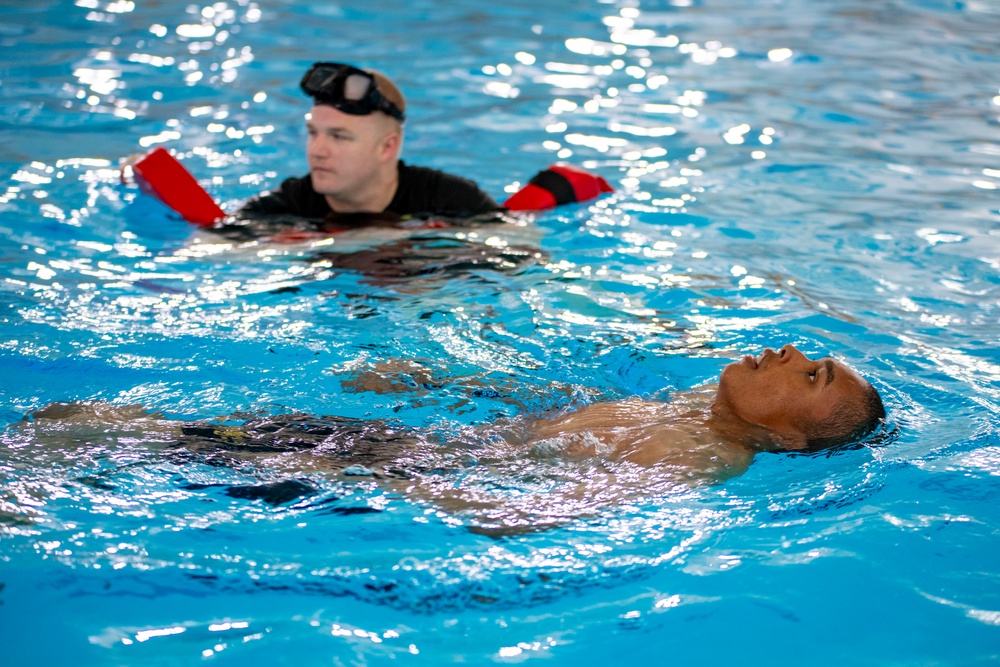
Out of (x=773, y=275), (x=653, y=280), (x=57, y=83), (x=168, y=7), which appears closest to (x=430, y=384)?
(x=653, y=280)

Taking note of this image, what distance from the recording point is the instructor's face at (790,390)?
3.54 meters

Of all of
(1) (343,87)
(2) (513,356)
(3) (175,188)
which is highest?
(1) (343,87)

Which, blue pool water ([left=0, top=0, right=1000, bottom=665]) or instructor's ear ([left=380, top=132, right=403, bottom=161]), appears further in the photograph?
instructor's ear ([left=380, top=132, right=403, bottom=161])

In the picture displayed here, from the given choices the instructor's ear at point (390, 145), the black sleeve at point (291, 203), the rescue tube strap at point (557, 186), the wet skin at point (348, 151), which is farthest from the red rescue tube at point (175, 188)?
the rescue tube strap at point (557, 186)

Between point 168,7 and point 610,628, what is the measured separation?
33.4ft

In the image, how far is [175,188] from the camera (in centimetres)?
585

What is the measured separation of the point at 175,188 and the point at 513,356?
259 cm

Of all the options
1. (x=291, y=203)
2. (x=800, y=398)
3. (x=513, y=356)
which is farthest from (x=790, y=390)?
(x=291, y=203)

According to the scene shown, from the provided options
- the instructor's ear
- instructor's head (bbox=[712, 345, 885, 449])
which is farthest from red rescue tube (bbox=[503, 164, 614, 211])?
instructor's head (bbox=[712, 345, 885, 449])

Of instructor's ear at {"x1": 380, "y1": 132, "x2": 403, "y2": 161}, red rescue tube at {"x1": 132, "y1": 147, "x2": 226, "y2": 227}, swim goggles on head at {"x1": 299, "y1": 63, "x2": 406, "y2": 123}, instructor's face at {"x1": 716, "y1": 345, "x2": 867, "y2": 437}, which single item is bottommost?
instructor's face at {"x1": 716, "y1": 345, "x2": 867, "y2": 437}

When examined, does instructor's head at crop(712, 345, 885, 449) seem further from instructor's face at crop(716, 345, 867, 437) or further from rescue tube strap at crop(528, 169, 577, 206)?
rescue tube strap at crop(528, 169, 577, 206)

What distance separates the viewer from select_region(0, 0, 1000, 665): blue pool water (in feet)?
9.32

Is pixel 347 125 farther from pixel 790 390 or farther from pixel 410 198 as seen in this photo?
pixel 790 390

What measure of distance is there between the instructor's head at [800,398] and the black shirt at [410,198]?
276 cm
